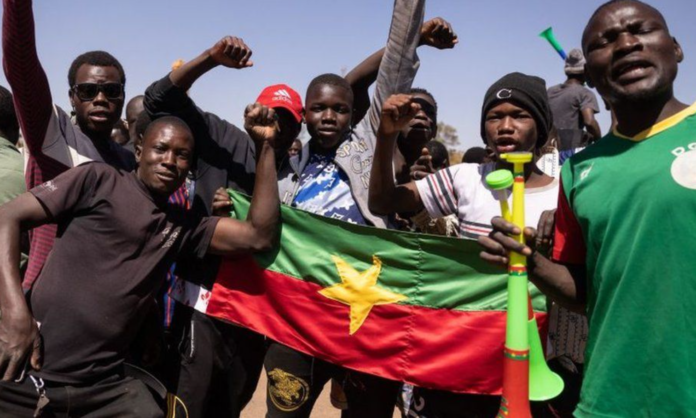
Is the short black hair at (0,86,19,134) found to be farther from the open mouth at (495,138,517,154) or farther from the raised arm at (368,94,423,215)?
the open mouth at (495,138,517,154)

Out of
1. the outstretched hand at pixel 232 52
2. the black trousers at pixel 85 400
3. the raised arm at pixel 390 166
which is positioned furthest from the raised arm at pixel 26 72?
the raised arm at pixel 390 166

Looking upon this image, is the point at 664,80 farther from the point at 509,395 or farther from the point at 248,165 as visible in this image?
the point at 248,165

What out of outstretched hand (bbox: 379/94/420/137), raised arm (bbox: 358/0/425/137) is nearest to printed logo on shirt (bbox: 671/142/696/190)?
outstretched hand (bbox: 379/94/420/137)

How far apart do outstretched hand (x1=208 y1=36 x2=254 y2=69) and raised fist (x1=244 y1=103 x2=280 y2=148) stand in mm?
274

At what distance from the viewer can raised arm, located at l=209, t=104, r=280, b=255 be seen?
3232 millimetres

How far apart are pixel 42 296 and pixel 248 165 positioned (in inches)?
53.9

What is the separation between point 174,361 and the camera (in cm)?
351

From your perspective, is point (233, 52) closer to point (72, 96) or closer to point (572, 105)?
point (72, 96)

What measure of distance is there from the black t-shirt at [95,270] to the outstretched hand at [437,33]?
1.73 meters

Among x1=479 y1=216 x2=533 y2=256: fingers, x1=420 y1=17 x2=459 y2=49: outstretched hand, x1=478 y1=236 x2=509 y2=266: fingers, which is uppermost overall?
x1=420 y1=17 x2=459 y2=49: outstretched hand

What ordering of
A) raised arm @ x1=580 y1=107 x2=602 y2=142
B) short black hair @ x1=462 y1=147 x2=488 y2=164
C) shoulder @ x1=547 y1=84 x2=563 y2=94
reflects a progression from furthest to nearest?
1. short black hair @ x1=462 y1=147 x2=488 y2=164
2. shoulder @ x1=547 y1=84 x2=563 y2=94
3. raised arm @ x1=580 y1=107 x2=602 y2=142

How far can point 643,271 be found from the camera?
191 centimetres

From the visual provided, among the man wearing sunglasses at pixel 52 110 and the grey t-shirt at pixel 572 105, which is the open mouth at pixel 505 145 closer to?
the man wearing sunglasses at pixel 52 110

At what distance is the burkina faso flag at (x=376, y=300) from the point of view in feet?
10.5
